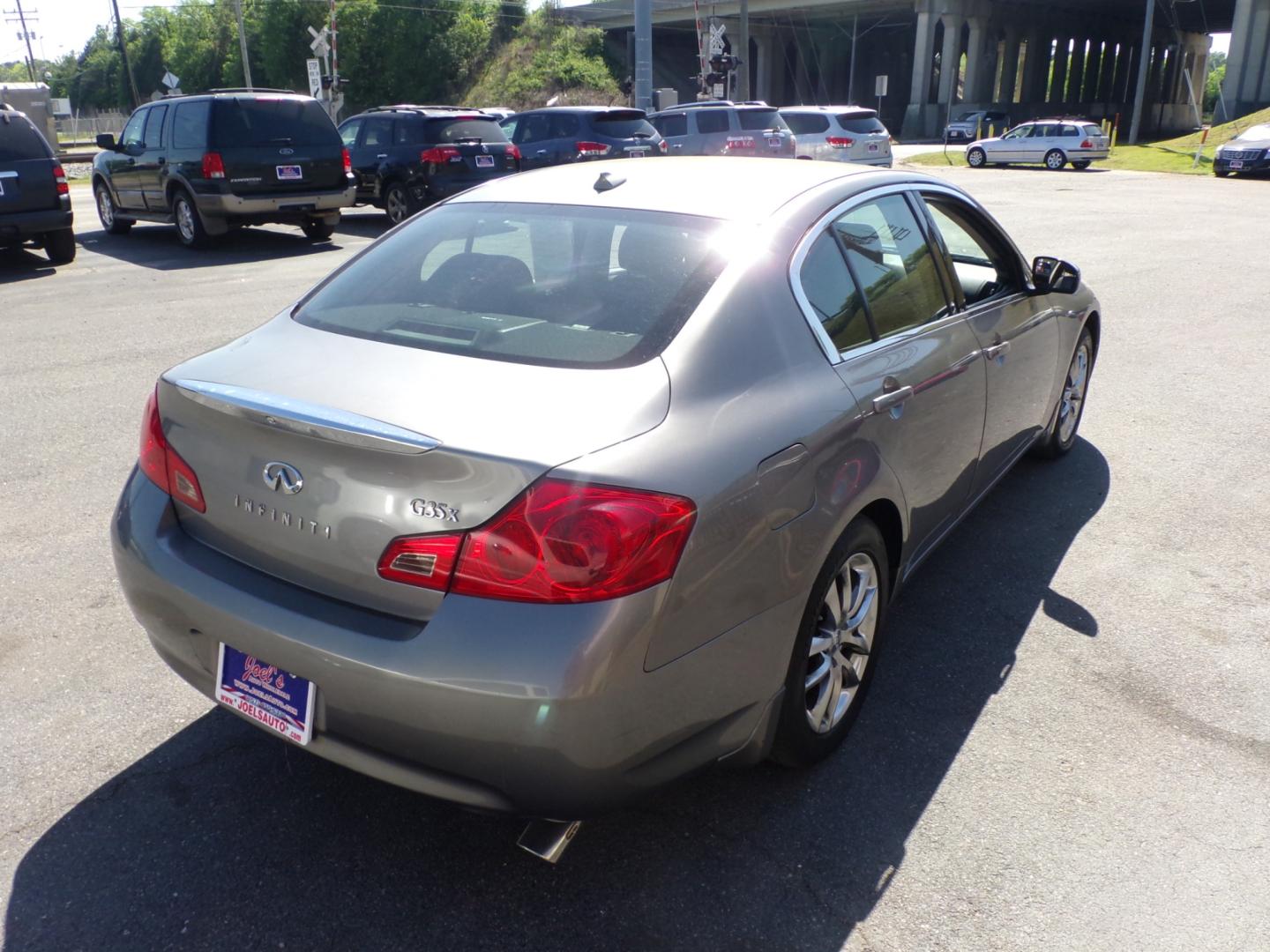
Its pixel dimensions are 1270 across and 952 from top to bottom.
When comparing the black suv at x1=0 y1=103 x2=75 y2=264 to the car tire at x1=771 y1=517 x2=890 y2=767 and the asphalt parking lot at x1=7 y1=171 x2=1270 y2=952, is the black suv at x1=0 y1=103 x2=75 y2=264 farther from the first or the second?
the car tire at x1=771 y1=517 x2=890 y2=767

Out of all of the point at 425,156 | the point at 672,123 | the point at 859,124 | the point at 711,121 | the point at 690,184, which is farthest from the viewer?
the point at 859,124

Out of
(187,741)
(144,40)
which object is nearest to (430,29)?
(144,40)

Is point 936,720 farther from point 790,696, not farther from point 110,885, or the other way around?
point 110,885

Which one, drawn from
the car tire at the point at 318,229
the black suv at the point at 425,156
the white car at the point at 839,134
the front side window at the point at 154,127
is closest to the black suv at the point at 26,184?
the front side window at the point at 154,127

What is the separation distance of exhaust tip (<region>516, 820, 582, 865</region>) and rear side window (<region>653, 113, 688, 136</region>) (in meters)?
22.6

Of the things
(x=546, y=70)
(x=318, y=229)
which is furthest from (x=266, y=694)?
(x=546, y=70)

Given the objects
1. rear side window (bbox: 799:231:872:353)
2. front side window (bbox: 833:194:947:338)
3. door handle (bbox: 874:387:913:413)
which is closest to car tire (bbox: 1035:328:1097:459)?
front side window (bbox: 833:194:947:338)

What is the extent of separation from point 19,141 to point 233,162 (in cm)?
224

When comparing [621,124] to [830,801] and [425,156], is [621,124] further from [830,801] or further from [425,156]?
[830,801]

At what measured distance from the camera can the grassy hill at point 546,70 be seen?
62.1 meters

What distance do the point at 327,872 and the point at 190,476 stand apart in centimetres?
104

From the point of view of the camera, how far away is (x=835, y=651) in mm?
2988

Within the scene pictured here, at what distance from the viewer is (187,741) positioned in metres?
3.13

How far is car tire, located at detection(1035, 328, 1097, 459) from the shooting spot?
5.42 metres
